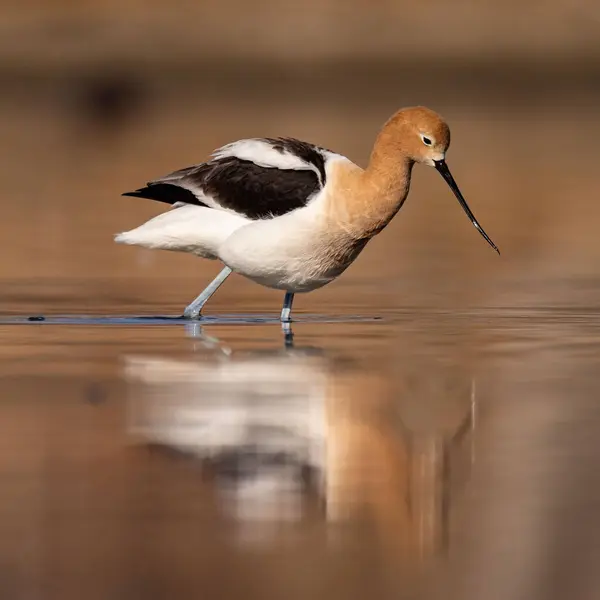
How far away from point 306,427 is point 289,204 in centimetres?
293

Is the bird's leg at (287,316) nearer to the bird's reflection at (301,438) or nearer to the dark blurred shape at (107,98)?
the bird's reflection at (301,438)

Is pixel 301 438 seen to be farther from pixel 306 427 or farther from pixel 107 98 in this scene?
pixel 107 98

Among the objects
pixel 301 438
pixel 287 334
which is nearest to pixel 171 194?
pixel 287 334

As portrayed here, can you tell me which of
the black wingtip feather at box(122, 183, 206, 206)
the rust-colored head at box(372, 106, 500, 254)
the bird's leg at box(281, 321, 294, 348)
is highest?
the rust-colored head at box(372, 106, 500, 254)

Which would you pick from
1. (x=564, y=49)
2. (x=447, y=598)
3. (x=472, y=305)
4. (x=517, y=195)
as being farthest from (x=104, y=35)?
(x=447, y=598)

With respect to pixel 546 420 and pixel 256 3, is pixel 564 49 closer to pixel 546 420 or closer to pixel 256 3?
pixel 256 3

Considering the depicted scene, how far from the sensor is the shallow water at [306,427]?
5062mm

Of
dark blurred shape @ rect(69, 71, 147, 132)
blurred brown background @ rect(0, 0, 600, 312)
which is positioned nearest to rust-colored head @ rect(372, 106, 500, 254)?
blurred brown background @ rect(0, 0, 600, 312)

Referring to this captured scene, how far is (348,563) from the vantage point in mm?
5059

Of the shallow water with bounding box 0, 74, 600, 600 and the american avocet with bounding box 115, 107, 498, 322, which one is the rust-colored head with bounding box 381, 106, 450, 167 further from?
the shallow water with bounding box 0, 74, 600, 600

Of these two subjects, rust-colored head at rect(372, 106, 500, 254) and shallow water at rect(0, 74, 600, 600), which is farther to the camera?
rust-colored head at rect(372, 106, 500, 254)

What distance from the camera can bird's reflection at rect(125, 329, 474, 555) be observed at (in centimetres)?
563

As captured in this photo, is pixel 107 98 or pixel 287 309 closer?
pixel 287 309

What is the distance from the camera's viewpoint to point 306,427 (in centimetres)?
675
